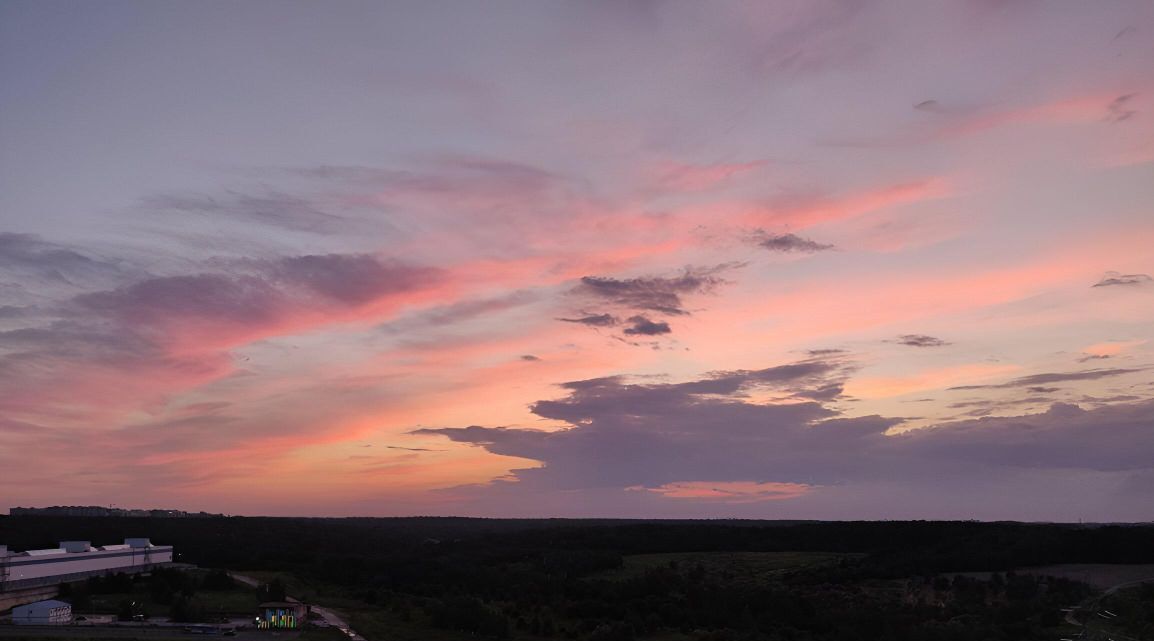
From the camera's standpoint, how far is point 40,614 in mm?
62625

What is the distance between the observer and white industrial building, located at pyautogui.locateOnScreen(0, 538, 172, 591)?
71.7 meters

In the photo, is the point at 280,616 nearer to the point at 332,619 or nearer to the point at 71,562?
the point at 332,619

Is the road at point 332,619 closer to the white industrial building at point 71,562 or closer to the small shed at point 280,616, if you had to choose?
the small shed at point 280,616

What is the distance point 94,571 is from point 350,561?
40293 millimetres

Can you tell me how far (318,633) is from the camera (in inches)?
2452

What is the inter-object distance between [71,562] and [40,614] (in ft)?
69.1

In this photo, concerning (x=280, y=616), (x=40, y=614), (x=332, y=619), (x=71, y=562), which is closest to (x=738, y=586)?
(x=332, y=619)

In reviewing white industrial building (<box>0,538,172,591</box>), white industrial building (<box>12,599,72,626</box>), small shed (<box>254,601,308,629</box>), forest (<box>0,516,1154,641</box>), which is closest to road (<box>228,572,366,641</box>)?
forest (<box>0,516,1154,641</box>)

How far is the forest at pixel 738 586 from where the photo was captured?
63.8m

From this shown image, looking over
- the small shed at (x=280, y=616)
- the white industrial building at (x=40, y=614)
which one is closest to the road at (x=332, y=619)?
the small shed at (x=280, y=616)

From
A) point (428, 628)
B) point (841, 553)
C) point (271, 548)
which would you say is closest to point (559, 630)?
point (428, 628)

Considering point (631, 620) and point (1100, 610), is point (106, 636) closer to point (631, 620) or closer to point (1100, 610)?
point (631, 620)

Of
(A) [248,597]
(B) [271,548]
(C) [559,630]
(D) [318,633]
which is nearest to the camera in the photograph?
(D) [318,633]

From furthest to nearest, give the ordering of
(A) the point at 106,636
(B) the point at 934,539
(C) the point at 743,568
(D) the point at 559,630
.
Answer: (B) the point at 934,539 → (C) the point at 743,568 → (D) the point at 559,630 → (A) the point at 106,636
